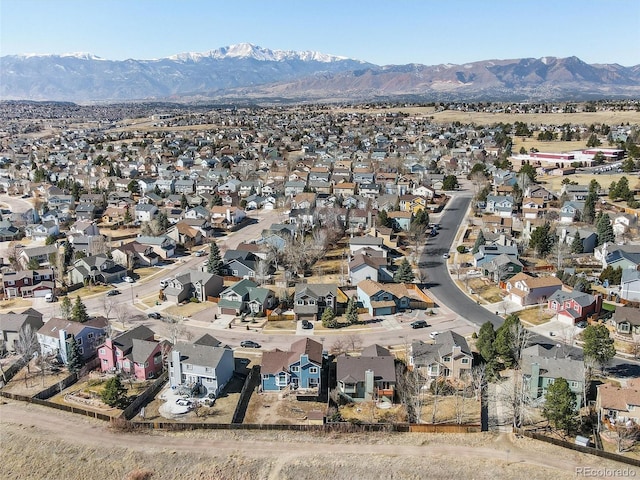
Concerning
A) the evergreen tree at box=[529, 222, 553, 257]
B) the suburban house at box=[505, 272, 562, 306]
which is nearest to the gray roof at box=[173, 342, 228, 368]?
the suburban house at box=[505, 272, 562, 306]

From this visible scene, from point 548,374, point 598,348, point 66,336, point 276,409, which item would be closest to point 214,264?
point 66,336

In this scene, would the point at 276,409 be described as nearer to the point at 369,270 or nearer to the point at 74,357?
the point at 74,357

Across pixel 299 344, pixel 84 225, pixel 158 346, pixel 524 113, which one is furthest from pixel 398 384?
pixel 524 113

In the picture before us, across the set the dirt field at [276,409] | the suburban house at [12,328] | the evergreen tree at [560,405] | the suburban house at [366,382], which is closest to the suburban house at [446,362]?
the suburban house at [366,382]

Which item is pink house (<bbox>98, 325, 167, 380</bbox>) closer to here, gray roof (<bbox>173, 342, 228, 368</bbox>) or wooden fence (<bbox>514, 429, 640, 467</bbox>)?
gray roof (<bbox>173, 342, 228, 368</bbox>)

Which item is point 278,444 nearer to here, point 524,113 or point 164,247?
point 164,247

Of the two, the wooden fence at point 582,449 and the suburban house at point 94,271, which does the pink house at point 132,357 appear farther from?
the wooden fence at point 582,449
